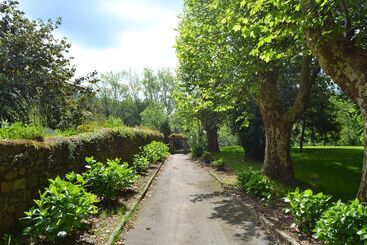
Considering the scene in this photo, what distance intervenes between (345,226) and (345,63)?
4.09 meters

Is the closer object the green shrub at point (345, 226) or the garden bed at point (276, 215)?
the green shrub at point (345, 226)

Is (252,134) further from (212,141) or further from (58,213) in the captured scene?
(58,213)

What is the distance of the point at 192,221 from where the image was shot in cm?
899

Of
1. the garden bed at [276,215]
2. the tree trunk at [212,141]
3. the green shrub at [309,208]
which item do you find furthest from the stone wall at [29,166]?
the tree trunk at [212,141]

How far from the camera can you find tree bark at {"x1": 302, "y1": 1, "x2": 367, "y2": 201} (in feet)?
25.1

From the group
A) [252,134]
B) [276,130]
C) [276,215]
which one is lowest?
[276,215]

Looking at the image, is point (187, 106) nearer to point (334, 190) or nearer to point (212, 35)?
point (212, 35)

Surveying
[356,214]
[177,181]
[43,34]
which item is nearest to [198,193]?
[177,181]

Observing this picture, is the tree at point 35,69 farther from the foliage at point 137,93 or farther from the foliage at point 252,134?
the foliage at point 137,93

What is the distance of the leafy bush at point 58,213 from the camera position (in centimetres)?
587

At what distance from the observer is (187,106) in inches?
727

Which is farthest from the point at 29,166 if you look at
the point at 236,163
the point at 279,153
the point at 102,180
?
the point at 236,163

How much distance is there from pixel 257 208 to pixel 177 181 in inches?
300

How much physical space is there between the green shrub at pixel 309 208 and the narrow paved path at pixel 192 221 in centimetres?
89
